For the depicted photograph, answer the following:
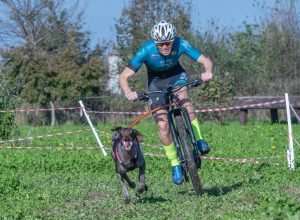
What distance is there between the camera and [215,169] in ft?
46.8

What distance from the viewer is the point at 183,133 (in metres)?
10.5

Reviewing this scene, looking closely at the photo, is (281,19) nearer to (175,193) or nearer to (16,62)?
(16,62)

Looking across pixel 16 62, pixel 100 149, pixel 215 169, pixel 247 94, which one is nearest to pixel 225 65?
pixel 247 94

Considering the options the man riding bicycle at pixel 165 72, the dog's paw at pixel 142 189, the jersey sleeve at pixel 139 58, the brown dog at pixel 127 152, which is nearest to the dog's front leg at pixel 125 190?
the brown dog at pixel 127 152

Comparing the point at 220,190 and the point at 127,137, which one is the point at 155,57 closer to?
the point at 127,137

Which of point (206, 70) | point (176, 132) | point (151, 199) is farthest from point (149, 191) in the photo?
point (206, 70)

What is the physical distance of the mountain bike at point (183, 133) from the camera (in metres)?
10.4

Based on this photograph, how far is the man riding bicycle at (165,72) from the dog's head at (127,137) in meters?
0.39

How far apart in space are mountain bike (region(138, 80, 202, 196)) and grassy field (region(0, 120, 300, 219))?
0.32 metres

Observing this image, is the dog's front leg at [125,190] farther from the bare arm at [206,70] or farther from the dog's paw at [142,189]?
the bare arm at [206,70]

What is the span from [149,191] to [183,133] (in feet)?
4.13

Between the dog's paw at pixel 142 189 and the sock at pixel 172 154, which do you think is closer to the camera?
the dog's paw at pixel 142 189

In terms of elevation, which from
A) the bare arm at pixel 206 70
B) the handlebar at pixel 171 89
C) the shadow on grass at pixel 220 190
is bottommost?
the shadow on grass at pixel 220 190

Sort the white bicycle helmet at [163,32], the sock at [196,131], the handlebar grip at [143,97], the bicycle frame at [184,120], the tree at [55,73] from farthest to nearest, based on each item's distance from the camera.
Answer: the tree at [55,73] < the sock at [196,131] < the bicycle frame at [184,120] < the handlebar grip at [143,97] < the white bicycle helmet at [163,32]
